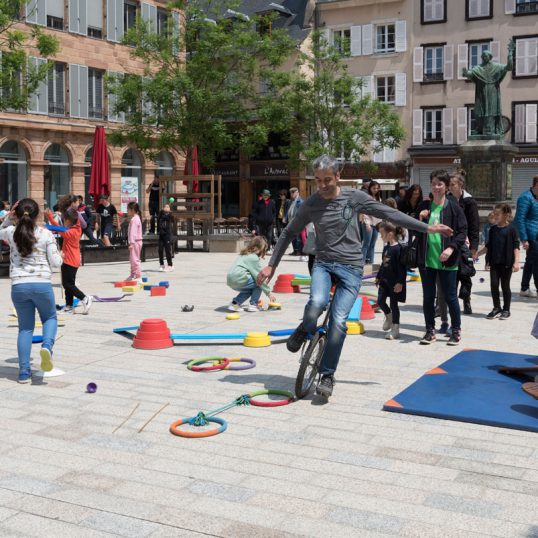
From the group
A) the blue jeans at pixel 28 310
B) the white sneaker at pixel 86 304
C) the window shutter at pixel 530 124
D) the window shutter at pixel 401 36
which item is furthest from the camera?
the window shutter at pixel 401 36

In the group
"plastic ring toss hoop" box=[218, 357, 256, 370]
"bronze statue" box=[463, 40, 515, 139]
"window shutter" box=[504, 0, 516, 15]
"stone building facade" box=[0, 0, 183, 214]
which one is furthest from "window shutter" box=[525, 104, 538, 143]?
"plastic ring toss hoop" box=[218, 357, 256, 370]

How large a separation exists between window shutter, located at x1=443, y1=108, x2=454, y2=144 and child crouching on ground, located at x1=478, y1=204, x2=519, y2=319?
107 ft

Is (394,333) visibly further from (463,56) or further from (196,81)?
(463,56)

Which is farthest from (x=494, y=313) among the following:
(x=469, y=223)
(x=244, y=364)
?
(x=244, y=364)

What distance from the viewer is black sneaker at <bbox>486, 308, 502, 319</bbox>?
10711mm

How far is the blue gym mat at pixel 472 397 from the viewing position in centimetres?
582

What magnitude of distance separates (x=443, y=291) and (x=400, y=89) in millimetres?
36307

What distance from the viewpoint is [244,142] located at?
27.2 meters

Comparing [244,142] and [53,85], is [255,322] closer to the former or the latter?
[244,142]

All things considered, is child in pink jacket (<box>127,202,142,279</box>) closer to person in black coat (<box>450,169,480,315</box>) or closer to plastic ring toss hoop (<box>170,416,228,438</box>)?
person in black coat (<box>450,169,480,315</box>)

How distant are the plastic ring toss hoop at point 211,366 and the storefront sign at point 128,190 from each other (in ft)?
101

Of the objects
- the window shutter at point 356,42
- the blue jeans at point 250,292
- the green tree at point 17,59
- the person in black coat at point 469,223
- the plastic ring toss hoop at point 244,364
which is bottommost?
the plastic ring toss hoop at point 244,364

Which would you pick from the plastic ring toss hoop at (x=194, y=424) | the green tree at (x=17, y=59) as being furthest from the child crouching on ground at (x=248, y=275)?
the green tree at (x=17, y=59)

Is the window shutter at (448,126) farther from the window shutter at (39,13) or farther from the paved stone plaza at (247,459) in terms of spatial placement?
the paved stone plaza at (247,459)
